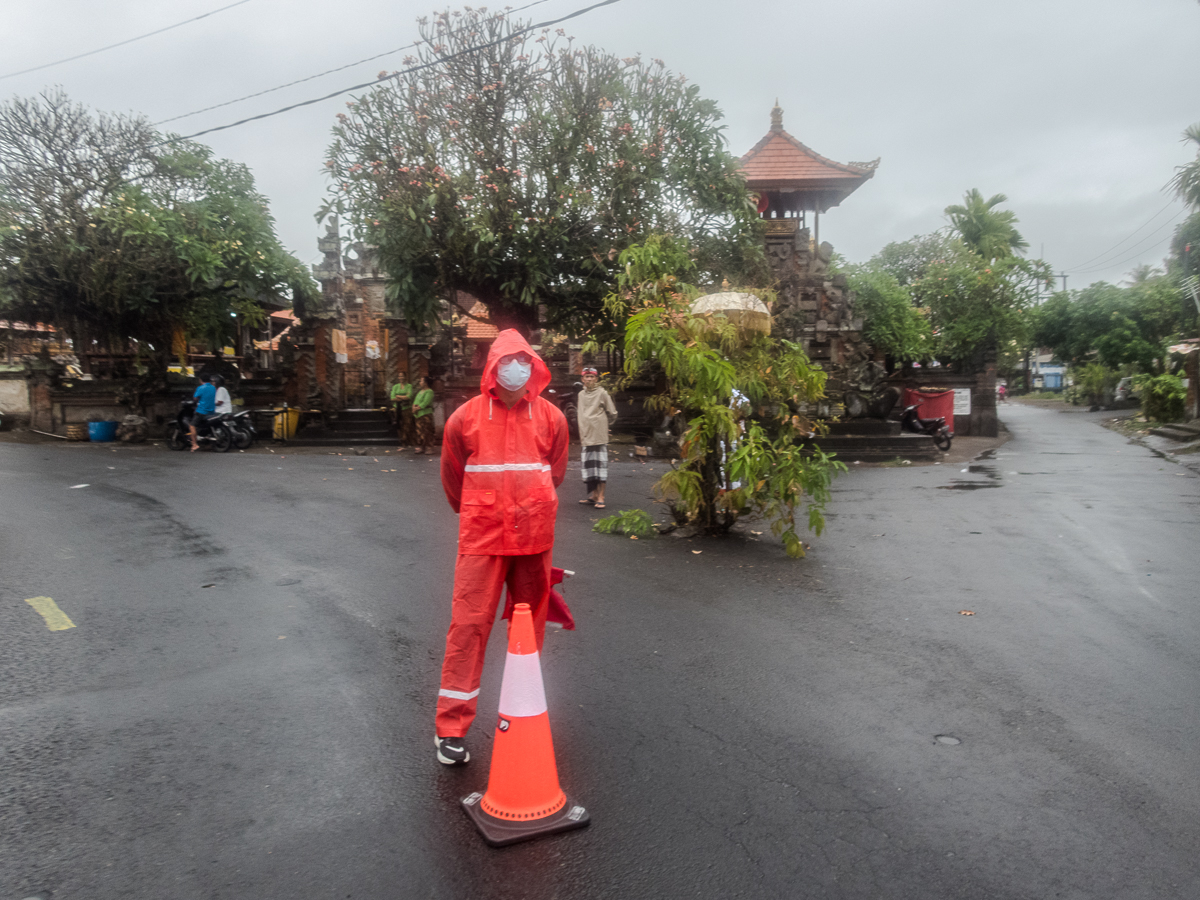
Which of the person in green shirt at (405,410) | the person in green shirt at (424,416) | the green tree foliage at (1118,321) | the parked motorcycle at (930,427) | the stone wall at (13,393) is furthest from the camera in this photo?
the green tree foliage at (1118,321)

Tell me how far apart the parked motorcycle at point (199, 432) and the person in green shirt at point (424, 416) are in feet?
13.6

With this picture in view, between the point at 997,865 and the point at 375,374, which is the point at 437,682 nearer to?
the point at 997,865

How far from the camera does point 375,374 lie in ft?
105

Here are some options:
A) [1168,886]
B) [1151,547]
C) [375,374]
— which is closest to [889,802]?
[1168,886]

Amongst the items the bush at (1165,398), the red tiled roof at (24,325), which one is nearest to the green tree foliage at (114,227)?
the red tiled roof at (24,325)

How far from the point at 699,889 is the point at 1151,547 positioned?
7.43 metres

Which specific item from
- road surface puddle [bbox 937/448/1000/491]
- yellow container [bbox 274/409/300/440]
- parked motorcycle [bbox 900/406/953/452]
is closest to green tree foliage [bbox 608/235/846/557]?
road surface puddle [bbox 937/448/1000/491]

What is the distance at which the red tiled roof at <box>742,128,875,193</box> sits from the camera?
80.4 ft

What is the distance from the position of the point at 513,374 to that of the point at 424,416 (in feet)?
54.2

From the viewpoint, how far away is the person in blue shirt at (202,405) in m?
18.6

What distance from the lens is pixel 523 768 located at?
313 cm

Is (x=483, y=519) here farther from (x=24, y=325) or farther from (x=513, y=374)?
(x=24, y=325)

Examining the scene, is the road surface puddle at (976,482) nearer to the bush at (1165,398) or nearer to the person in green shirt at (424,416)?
the bush at (1165,398)

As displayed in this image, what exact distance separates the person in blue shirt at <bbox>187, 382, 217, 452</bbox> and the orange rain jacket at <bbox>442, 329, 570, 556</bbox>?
16.9 m
